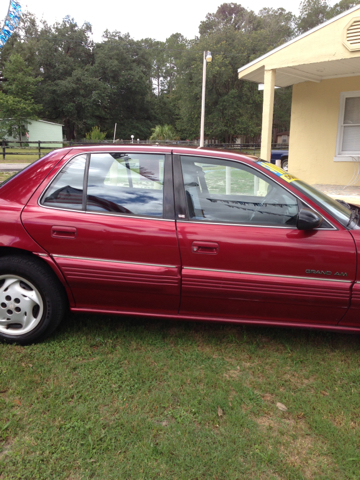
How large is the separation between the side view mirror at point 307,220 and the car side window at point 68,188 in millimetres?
1604

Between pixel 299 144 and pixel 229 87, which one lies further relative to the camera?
pixel 229 87

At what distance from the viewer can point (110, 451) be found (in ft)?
6.82

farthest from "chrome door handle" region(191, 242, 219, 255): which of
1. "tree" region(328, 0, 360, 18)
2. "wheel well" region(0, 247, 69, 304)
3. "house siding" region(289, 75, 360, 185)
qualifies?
"tree" region(328, 0, 360, 18)

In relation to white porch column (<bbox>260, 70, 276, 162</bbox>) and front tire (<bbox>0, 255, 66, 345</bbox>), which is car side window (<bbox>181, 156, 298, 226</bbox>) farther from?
white porch column (<bbox>260, 70, 276, 162</bbox>)

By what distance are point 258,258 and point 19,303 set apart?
1.82 metres

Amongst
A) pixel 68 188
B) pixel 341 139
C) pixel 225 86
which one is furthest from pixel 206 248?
pixel 225 86

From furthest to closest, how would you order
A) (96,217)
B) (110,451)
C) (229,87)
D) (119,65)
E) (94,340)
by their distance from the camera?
(119,65) → (229,87) → (94,340) → (96,217) → (110,451)

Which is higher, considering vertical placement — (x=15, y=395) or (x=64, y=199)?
(x=64, y=199)

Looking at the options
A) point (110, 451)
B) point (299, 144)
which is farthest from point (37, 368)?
point (299, 144)

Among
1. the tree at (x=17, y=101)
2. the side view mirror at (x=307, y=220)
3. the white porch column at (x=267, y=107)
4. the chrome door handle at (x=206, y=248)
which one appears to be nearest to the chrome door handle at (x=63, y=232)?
the chrome door handle at (x=206, y=248)

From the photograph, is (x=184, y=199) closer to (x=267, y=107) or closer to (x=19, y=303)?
(x=19, y=303)

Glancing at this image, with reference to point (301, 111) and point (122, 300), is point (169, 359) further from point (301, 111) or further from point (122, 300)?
point (301, 111)

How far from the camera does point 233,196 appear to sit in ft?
10.0

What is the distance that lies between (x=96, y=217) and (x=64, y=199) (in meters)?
0.31
